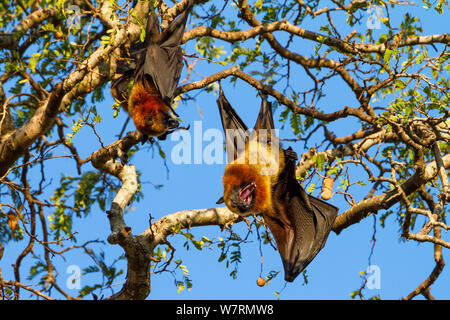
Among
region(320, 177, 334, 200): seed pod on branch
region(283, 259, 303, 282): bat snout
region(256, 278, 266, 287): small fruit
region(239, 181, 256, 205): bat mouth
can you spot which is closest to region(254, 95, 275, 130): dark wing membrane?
region(239, 181, 256, 205): bat mouth

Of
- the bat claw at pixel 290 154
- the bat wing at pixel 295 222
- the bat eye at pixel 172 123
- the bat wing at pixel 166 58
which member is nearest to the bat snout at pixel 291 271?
the bat wing at pixel 295 222

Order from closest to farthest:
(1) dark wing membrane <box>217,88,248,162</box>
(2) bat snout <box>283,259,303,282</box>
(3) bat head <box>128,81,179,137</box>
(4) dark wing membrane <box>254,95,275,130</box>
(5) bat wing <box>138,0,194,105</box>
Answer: (2) bat snout <box>283,259,303,282</box>
(4) dark wing membrane <box>254,95,275,130</box>
(5) bat wing <box>138,0,194,105</box>
(1) dark wing membrane <box>217,88,248,162</box>
(3) bat head <box>128,81,179,137</box>

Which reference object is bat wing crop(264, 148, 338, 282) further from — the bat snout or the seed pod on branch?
the seed pod on branch

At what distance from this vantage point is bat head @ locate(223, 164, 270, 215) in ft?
21.8

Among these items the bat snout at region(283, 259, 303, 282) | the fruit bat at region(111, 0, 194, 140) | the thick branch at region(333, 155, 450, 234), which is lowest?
the bat snout at region(283, 259, 303, 282)

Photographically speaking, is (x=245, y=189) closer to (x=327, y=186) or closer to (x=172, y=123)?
(x=327, y=186)

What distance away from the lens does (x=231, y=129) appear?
24.5 ft

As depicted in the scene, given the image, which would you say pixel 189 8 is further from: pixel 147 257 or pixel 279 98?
pixel 147 257

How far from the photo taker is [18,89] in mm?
8312

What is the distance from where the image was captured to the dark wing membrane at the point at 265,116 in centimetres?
708

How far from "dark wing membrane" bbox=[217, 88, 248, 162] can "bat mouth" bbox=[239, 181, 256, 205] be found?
0.60m

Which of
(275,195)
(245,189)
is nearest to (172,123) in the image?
(245,189)
